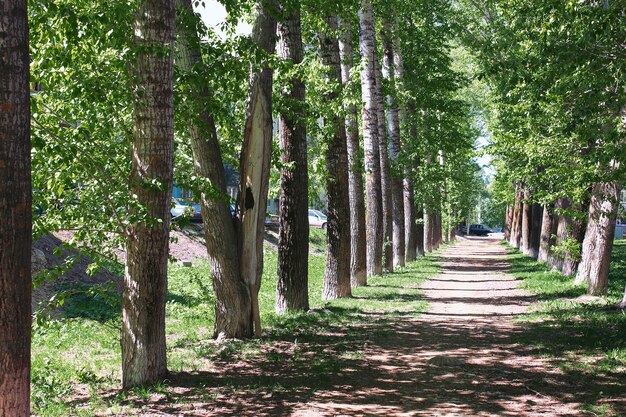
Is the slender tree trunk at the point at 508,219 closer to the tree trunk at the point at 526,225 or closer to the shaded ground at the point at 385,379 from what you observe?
the tree trunk at the point at 526,225

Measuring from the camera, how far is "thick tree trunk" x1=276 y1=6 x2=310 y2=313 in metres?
13.0

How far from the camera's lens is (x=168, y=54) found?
24.1ft

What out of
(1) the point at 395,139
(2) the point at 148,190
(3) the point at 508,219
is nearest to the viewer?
(2) the point at 148,190

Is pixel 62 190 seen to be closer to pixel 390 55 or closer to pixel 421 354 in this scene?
pixel 421 354

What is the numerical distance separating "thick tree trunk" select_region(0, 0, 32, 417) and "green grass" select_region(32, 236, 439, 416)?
2.25 m

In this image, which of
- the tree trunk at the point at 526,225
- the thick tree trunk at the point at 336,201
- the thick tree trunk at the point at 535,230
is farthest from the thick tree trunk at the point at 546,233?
the thick tree trunk at the point at 336,201

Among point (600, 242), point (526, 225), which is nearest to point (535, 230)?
point (526, 225)

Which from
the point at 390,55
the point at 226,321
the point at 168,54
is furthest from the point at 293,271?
the point at 390,55

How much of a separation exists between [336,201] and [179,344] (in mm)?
6212

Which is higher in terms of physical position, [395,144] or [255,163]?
[395,144]

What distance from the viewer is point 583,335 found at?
38.1ft

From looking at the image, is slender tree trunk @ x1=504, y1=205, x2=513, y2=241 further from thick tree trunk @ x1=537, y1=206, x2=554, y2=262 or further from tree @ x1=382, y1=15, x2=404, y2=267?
tree @ x1=382, y1=15, x2=404, y2=267

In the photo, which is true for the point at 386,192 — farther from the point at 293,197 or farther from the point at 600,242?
the point at 293,197

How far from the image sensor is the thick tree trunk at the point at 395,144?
26.3m
